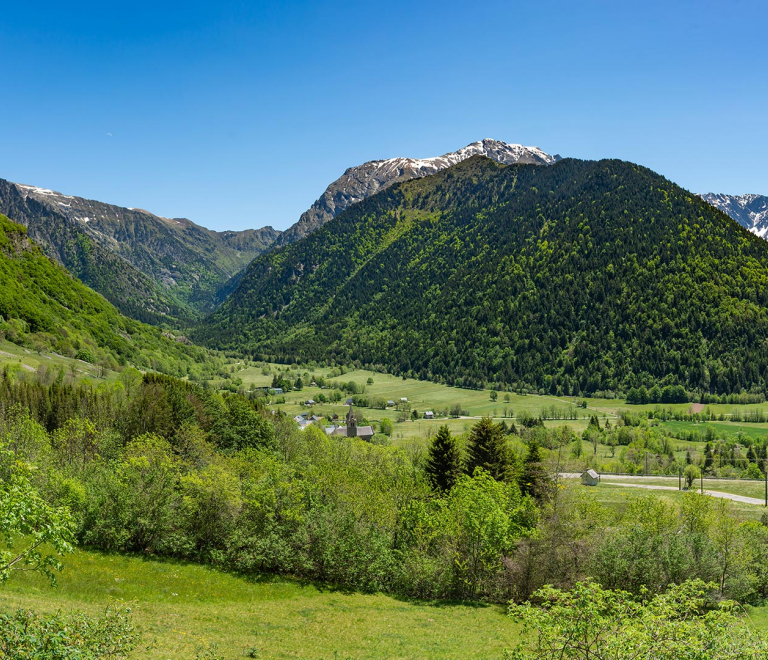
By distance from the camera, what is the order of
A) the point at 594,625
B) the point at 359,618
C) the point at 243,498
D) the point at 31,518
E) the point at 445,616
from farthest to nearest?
the point at 243,498, the point at 445,616, the point at 359,618, the point at 594,625, the point at 31,518

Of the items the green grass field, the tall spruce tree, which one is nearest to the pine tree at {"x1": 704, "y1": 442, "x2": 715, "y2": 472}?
the tall spruce tree

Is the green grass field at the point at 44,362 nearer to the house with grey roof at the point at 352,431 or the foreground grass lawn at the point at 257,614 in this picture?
the house with grey roof at the point at 352,431

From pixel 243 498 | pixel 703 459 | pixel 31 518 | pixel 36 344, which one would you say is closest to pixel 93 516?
pixel 243 498

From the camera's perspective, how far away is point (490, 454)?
69000mm

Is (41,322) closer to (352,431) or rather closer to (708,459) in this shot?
(352,431)

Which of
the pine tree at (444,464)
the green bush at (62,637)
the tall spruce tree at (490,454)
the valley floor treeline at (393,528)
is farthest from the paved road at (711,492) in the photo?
the green bush at (62,637)

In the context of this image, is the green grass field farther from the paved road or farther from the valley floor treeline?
the paved road

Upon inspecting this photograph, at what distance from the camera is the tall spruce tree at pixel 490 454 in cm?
6850

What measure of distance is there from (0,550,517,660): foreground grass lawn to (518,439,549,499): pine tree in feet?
60.4

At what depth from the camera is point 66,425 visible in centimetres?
7269

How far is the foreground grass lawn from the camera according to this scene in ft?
105

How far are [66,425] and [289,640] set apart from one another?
5444 cm

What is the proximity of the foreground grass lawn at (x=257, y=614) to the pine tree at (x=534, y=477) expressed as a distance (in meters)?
18.4

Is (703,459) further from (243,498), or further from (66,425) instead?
(66,425)
